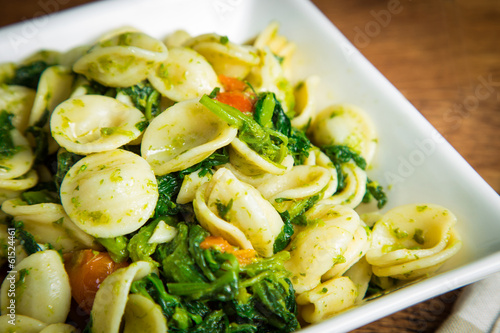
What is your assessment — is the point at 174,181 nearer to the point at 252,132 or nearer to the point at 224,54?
the point at 252,132

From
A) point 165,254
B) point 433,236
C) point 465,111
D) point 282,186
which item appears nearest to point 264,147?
point 282,186

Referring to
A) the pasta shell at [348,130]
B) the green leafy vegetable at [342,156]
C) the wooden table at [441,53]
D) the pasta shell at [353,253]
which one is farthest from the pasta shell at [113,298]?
the wooden table at [441,53]

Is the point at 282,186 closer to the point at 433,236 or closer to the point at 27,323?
the point at 433,236

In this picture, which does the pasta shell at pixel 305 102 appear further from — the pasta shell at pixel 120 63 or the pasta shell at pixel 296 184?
the pasta shell at pixel 120 63

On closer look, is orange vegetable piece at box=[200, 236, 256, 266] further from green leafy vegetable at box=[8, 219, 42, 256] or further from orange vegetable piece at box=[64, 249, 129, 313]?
Answer: green leafy vegetable at box=[8, 219, 42, 256]

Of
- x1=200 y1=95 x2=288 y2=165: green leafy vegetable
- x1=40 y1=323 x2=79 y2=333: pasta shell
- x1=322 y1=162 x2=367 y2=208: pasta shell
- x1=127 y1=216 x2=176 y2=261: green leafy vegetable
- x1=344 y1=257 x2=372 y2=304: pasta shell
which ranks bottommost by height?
x1=40 y1=323 x2=79 y2=333: pasta shell

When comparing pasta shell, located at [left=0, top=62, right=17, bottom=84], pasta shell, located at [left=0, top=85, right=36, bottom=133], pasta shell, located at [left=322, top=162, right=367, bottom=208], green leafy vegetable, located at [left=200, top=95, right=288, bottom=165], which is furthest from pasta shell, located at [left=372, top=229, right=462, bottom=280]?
pasta shell, located at [left=0, top=62, right=17, bottom=84]

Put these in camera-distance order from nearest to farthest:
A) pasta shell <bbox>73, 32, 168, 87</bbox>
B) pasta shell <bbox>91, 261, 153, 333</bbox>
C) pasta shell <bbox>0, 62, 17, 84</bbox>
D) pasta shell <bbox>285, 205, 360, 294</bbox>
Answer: pasta shell <bbox>91, 261, 153, 333</bbox> → pasta shell <bbox>285, 205, 360, 294</bbox> → pasta shell <bbox>73, 32, 168, 87</bbox> → pasta shell <bbox>0, 62, 17, 84</bbox>
